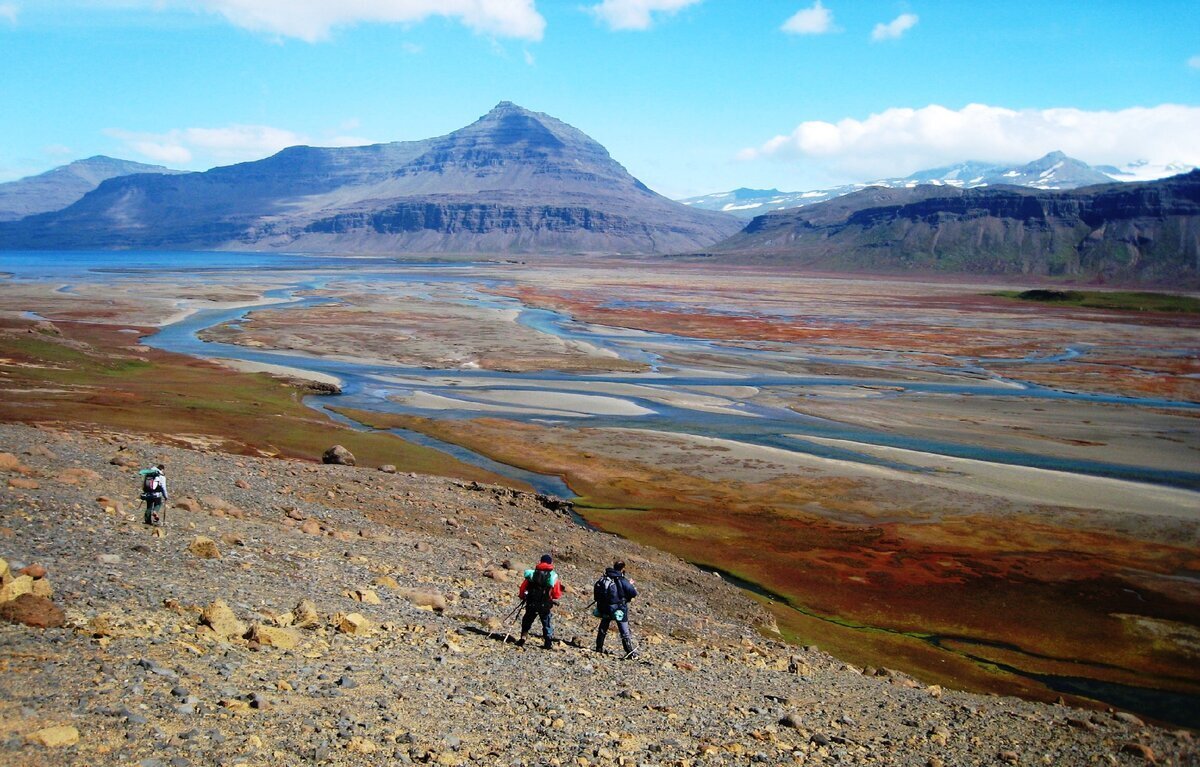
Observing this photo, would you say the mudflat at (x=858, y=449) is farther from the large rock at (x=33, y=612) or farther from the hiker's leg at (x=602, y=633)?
the large rock at (x=33, y=612)

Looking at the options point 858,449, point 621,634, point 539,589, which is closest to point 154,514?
point 539,589

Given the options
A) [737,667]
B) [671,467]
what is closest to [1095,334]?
[671,467]

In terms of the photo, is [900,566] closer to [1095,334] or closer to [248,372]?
[248,372]

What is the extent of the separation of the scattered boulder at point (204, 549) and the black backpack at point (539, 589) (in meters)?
7.92

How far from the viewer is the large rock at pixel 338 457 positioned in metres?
40.5

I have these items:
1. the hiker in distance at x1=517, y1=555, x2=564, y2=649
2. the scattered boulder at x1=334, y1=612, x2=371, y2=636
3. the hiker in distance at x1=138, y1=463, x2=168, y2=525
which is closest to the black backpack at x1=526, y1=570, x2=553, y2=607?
the hiker in distance at x1=517, y1=555, x2=564, y2=649

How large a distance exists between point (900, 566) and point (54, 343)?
73.8 metres

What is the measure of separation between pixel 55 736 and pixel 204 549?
10495 millimetres

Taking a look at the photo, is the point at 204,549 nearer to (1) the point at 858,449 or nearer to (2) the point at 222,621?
(2) the point at 222,621

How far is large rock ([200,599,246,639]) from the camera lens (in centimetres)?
1502

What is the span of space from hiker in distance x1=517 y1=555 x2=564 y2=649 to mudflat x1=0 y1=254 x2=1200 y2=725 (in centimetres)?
1067

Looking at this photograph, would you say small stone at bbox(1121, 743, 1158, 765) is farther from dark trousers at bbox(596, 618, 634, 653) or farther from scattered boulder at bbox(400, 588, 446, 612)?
scattered boulder at bbox(400, 588, 446, 612)

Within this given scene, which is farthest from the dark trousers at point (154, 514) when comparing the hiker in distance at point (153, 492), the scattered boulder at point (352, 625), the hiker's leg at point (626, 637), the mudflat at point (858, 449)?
the mudflat at point (858, 449)

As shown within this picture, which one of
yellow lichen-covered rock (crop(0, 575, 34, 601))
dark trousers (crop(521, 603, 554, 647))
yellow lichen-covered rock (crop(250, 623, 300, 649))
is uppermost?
yellow lichen-covered rock (crop(0, 575, 34, 601))
